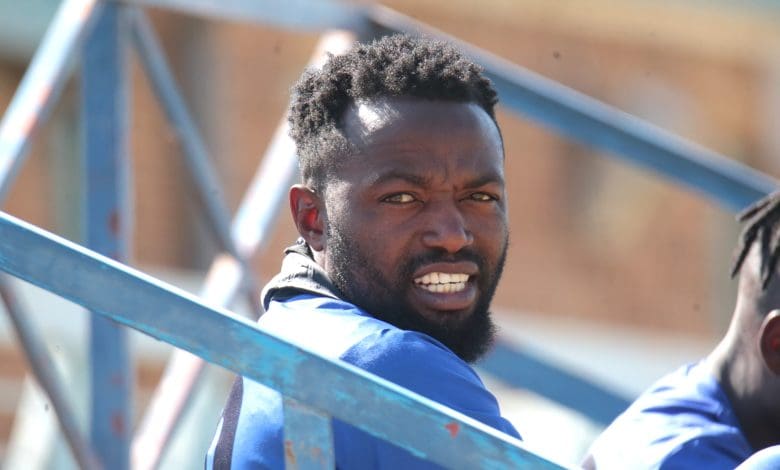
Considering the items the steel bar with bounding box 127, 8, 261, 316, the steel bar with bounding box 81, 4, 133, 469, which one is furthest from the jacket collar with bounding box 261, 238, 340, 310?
the steel bar with bounding box 127, 8, 261, 316

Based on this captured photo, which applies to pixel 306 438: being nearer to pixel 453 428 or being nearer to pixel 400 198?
pixel 453 428

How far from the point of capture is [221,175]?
11.6 m

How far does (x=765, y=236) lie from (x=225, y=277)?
5.23 ft

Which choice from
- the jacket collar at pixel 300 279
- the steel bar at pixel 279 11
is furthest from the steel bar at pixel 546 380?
the jacket collar at pixel 300 279

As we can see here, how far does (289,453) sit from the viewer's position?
90.2 inches

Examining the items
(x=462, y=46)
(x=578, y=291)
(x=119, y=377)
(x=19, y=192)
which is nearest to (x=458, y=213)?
(x=119, y=377)

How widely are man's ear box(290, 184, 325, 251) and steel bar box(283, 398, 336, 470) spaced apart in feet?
1.63

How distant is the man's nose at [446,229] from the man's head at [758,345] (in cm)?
81

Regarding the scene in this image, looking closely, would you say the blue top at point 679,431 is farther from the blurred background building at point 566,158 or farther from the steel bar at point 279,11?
the blurred background building at point 566,158

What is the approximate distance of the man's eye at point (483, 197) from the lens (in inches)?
105

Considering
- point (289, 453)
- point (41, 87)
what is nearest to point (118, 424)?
point (41, 87)

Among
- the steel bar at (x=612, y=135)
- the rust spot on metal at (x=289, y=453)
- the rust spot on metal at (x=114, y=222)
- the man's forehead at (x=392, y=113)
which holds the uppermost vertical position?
the steel bar at (x=612, y=135)

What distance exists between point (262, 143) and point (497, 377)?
726 centimetres

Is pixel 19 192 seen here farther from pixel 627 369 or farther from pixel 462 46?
pixel 462 46
